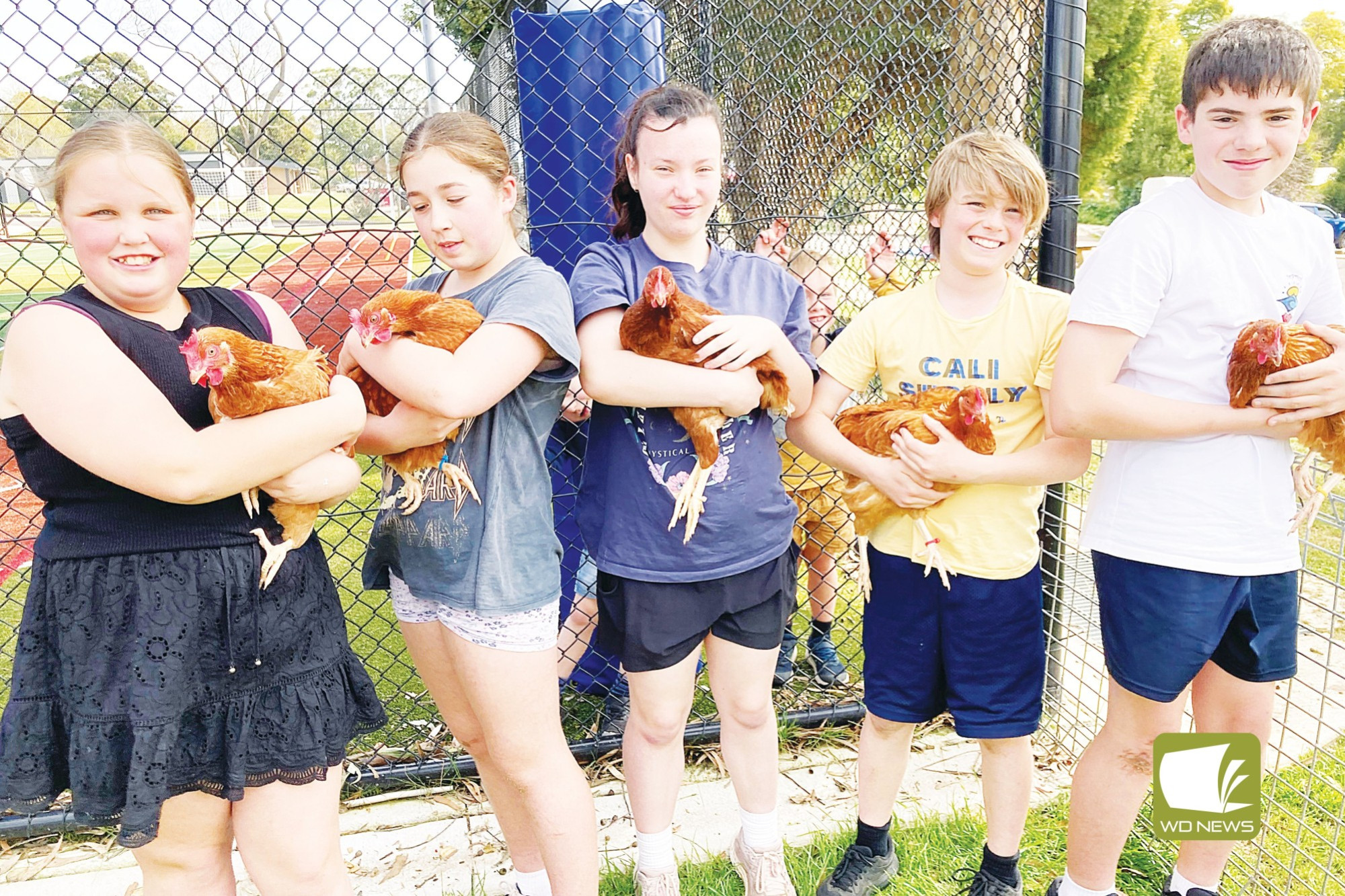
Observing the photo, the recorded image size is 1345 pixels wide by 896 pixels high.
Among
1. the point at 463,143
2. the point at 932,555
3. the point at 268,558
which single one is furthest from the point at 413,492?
the point at 932,555

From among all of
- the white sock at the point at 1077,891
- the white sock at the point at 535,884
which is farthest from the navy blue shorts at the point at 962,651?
the white sock at the point at 535,884

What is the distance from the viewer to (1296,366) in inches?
62.1

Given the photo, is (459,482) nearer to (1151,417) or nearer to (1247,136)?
(1151,417)

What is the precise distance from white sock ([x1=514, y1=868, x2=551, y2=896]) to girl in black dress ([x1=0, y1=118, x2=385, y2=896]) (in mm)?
637

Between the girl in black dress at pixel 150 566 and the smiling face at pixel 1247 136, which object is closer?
the girl in black dress at pixel 150 566

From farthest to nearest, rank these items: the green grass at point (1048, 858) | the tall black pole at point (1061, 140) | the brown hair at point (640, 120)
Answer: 1. the tall black pole at point (1061, 140)
2. the green grass at point (1048, 858)
3. the brown hair at point (640, 120)

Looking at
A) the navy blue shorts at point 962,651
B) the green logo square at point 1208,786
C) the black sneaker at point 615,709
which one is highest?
the navy blue shorts at point 962,651

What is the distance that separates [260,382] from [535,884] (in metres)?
1.35

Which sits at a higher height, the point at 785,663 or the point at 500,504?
the point at 500,504

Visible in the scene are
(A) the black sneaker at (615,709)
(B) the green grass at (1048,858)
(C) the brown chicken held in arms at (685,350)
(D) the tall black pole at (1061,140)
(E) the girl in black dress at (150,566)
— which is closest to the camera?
(E) the girl in black dress at (150,566)

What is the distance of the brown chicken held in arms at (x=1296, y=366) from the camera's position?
1.55 meters

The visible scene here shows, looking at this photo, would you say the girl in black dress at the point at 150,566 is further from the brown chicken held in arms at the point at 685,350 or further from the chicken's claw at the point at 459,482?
the brown chicken held in arms at the point at 685,350

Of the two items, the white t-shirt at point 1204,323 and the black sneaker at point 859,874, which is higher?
the white t-shirt at point 1204,323

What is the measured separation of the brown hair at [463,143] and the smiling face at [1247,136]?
144cm
